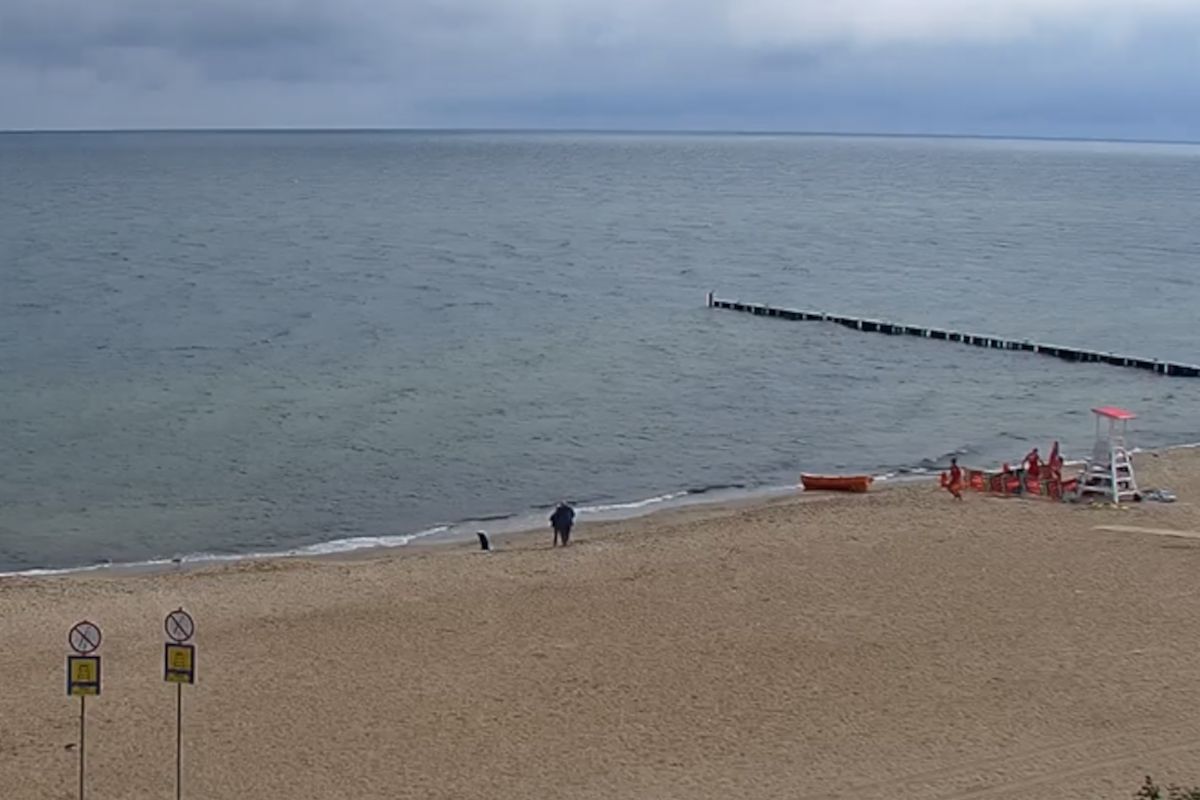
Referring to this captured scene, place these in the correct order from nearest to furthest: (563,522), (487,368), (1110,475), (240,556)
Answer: (563,522) < (240,556) < (1110,475) < (487,368)

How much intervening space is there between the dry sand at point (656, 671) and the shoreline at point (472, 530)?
1384 millimetres

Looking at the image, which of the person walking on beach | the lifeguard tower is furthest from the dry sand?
the lifeguard tower

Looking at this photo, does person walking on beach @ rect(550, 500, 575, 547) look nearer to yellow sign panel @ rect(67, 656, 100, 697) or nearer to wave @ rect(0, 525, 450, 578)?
wave @ rect(0, 525, 450, 578)

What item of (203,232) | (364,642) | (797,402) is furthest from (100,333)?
(203,232)

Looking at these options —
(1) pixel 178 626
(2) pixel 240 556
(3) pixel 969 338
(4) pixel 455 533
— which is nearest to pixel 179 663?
(1) pixel 178 626

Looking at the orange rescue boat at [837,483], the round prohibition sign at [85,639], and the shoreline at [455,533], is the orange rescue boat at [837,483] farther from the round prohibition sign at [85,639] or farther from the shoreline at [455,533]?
the round prohibition sign at [85,639]

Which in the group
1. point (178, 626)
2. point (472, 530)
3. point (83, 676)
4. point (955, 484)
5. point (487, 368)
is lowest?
point (472, 530)

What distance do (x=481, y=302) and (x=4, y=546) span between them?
35878mm

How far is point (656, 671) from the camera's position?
17.6 metres

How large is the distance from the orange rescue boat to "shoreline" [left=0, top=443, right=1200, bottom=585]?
11.1 inches

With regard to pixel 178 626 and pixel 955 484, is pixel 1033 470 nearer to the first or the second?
pixel 955 484

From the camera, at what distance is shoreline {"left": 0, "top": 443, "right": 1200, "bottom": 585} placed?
2520 centimetres

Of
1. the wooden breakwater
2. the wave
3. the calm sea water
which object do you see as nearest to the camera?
the wave

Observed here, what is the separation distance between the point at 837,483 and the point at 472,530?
7.62m
